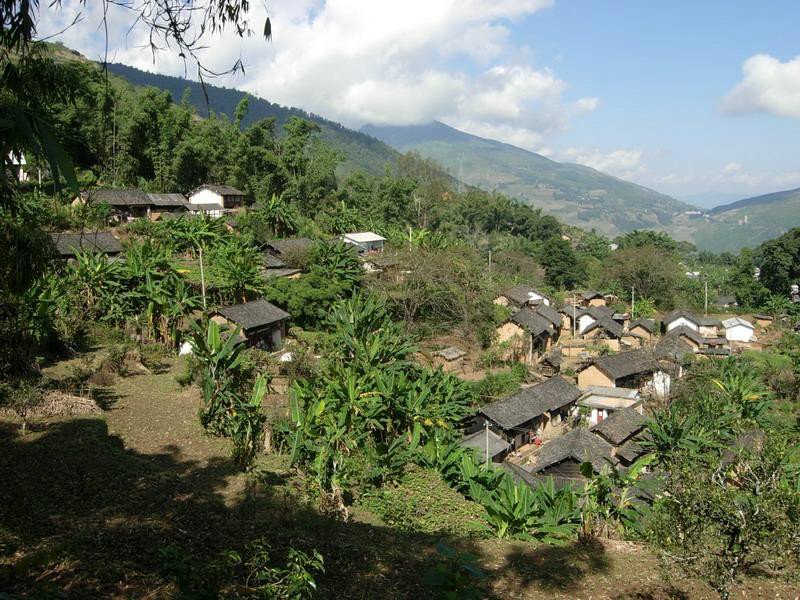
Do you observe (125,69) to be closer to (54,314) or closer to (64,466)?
(54,314)

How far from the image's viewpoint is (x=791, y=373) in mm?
25875

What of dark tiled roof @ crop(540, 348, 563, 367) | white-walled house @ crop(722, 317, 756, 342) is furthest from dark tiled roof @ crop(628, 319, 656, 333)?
dark tiled roof @ crop(540, 348, 563, 367)

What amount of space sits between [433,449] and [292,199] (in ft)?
111

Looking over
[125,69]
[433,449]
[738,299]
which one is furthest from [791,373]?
[125,69]

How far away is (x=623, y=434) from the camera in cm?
1895

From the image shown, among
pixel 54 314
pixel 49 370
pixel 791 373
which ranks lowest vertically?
pixel 791 373

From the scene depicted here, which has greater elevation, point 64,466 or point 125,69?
point 125,69

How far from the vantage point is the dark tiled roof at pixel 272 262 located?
29.8 m

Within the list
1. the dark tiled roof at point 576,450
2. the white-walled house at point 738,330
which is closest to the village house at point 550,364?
the dark tiled roof at point 576,450

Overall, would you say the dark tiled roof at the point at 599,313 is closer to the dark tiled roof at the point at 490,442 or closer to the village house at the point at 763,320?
the village house at the point at 763,320

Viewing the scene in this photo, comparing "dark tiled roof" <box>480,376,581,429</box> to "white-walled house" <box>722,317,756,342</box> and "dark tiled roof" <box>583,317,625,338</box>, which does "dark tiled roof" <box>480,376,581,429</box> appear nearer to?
"dark tiled roof" <box>583,317,625,338</box>

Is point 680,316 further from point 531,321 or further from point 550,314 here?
point 531,321

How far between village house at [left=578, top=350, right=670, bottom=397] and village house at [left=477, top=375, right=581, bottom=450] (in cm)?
312

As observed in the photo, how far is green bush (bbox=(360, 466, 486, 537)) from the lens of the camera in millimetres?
9227
